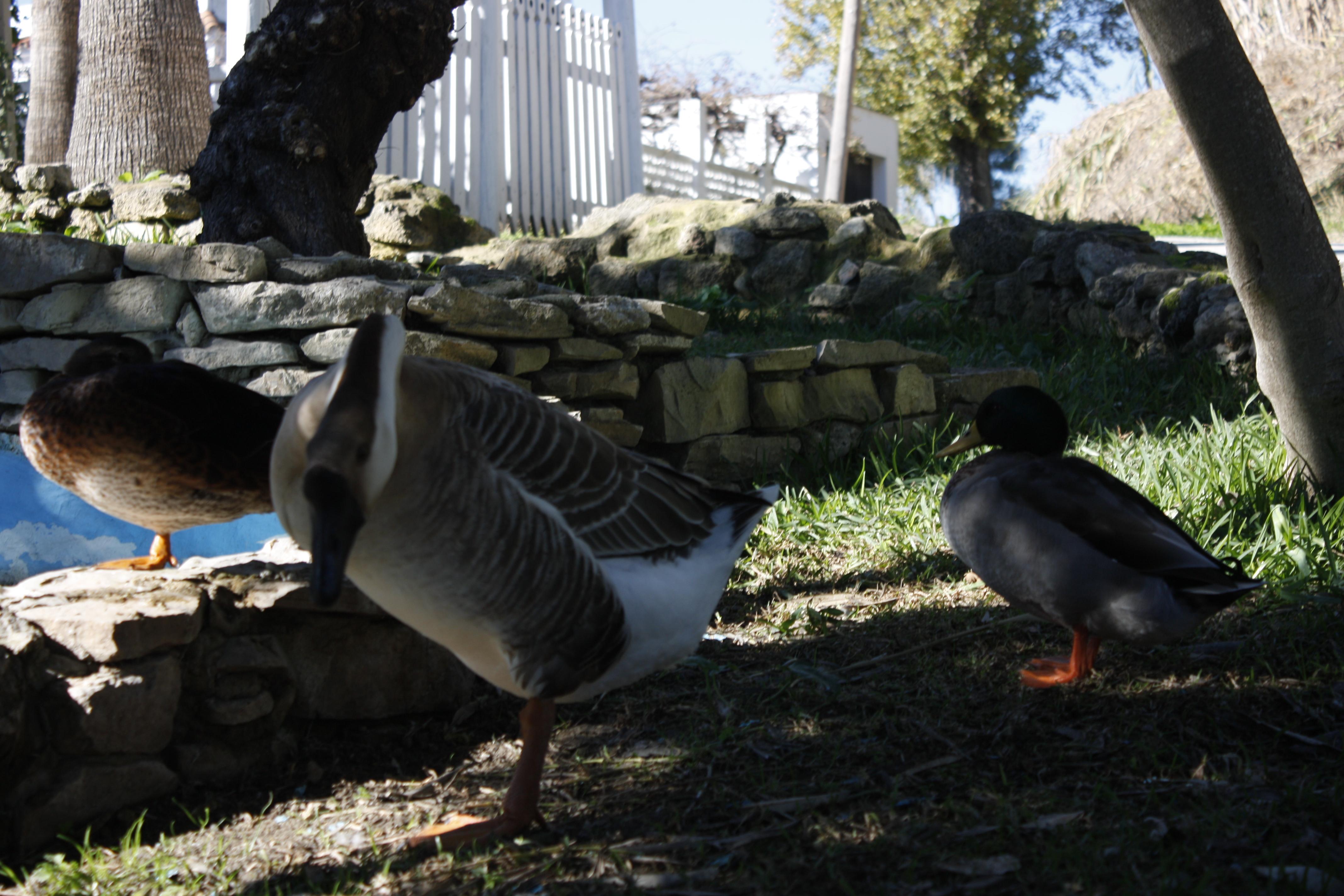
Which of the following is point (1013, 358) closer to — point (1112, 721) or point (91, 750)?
point (1112, 721)

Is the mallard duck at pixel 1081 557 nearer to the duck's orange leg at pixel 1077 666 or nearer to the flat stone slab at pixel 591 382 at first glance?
the duck's orange leg at pixel 1077 666

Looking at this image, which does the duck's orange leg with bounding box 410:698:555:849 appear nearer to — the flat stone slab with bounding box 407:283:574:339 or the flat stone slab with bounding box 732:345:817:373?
the flat stone slab with bounding box 407:283:574:339

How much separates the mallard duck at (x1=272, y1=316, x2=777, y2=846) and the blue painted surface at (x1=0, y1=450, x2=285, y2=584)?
2182mm

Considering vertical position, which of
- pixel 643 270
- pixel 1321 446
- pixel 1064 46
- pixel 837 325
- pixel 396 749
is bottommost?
pixel 396 749

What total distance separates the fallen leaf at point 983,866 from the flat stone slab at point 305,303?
9.78ft

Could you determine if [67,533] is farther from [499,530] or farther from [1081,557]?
[1081,557]

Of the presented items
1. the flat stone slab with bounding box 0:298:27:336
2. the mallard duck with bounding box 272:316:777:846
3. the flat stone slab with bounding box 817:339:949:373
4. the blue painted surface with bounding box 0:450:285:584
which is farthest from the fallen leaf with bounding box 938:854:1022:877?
the flat stone slab with bounding box 0:298:27:336

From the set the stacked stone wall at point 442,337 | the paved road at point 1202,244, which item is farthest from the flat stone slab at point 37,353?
the paved road at point 1202,244

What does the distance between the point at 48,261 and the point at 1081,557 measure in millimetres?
4251

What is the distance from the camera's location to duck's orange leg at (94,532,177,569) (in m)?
3.10

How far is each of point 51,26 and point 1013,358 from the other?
8492 mm

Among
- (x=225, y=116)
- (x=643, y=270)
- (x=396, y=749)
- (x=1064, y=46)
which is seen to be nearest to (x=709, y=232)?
(x=643, y=270)

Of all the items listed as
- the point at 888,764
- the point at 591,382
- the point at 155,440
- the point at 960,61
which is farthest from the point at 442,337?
the point at 960,61

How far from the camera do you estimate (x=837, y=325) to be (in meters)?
7.50
